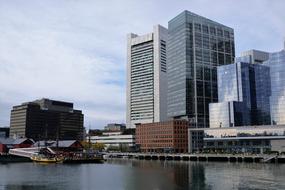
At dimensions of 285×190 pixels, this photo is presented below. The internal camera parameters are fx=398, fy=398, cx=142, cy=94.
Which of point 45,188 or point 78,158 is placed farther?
point 78,158

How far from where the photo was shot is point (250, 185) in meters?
77.1

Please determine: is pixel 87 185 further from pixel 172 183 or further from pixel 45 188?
pixel 172 183

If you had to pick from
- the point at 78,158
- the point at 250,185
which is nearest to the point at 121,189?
the point at 250,185

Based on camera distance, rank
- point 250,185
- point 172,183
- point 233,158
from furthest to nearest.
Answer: point 233,158
point 172,183
point 250,185

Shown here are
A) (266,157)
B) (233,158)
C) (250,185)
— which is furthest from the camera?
(233,158)

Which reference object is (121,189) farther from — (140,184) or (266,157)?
(266,157)

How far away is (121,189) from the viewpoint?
74.2m

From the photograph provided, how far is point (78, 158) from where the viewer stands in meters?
179

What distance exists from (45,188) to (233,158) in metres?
125

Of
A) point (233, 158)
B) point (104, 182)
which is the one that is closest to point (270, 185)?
point (104, 182)

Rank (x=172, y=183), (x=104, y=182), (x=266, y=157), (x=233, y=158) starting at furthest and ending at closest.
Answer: (x=233, y=158)
(x=266, y=157)
(x=104, y=182)
(x=172, y=183)

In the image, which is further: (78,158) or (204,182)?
(78,158)

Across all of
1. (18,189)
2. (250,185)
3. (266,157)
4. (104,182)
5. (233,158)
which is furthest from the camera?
(233,158)

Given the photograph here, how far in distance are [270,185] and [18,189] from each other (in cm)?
4734
